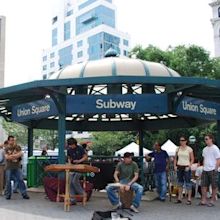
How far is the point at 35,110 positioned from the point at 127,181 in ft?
14.3

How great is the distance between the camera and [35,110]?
12.6 metres

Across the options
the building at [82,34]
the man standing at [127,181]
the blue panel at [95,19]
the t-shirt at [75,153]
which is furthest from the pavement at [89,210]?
the blue panel at [95,19]

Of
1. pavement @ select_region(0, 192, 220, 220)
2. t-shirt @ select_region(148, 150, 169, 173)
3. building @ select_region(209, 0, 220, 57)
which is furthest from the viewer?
building @ select_region(209, 0, 220, 57)

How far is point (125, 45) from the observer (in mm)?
111625

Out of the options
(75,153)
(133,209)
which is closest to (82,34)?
(75,153)

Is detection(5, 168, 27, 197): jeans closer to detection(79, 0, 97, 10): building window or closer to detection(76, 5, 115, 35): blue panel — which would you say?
detection(76, 5, 115, 35): blue panel

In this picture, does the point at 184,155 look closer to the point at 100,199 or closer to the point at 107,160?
the point at 100,199

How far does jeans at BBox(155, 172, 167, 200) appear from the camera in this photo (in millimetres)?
11648

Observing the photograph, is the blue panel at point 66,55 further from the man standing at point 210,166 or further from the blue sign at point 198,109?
the man standing at point 210,166

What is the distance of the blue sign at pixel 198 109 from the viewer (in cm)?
1187

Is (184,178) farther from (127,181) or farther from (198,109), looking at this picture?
(198,109)

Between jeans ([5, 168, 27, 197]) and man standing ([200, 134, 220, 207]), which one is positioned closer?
man standing ([200, 134, 220, 207])

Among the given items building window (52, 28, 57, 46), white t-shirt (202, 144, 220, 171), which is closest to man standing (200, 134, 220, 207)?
white t-shirt (202, 144, 220, 171)

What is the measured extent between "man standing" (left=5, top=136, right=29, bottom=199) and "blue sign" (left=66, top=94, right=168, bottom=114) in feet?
6.91
